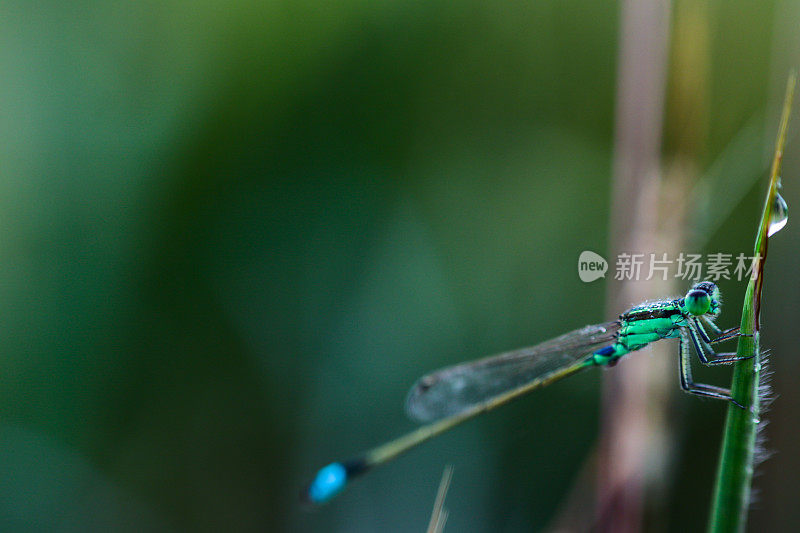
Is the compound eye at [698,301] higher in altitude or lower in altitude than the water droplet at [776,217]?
lower

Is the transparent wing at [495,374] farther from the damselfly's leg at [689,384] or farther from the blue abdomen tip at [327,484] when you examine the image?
the blue abdomen tip at [327,484]

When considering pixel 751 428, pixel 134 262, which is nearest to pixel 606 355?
pixel 751 428

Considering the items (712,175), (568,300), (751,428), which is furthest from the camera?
(568,300)

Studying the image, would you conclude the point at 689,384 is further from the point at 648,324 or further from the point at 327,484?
the point at 327,484

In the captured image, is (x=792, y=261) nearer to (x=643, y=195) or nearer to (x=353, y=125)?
(x=643, y=195)

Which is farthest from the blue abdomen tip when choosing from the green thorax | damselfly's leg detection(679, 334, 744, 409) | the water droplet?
the water droplet

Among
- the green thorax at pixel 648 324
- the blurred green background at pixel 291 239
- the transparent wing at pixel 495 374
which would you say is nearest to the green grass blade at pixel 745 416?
the green thorax at pixel 648 324

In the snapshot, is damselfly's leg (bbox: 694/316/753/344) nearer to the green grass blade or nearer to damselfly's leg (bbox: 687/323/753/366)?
damselfly's leg (bbox: 687/323/753/366)
